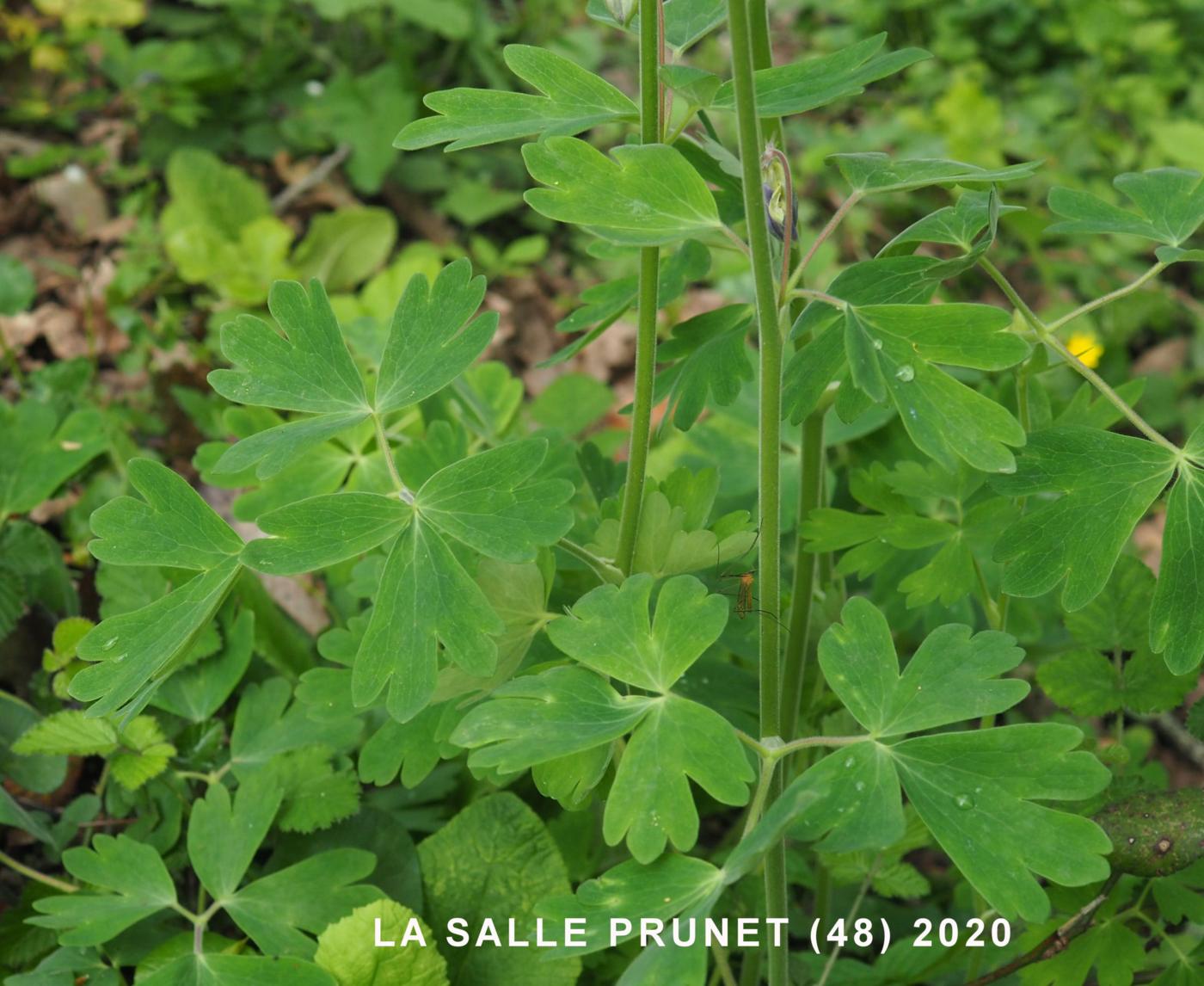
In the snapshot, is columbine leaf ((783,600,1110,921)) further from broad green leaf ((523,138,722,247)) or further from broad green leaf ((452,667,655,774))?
broad green leaf ((523,138,722,247))

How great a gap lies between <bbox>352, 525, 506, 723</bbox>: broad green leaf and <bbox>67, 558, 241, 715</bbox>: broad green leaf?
0.62ft

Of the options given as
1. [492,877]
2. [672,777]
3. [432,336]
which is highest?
[432,336]

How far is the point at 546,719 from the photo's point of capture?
1025mm

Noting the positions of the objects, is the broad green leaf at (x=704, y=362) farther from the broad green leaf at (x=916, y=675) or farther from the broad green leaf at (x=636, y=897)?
the broad green leaf at (x=636, y=897)

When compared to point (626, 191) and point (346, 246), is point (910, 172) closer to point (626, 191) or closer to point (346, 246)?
point (626, 191)

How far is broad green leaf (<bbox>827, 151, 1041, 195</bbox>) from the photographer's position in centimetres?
117

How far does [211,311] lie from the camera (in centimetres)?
296

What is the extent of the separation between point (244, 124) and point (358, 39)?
1.72 feet

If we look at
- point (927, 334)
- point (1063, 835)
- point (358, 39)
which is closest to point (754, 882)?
point (1063, 835)

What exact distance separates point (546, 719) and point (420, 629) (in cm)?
15

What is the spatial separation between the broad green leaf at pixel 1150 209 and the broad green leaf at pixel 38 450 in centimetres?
147

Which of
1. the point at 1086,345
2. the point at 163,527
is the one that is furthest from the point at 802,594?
the point at 1086,345

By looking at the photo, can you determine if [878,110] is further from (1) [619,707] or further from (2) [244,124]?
(1) [619,707]

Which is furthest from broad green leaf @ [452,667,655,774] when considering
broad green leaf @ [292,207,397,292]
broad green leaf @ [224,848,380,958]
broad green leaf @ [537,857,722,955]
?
broad green leaf @ [292,207,397,292]
